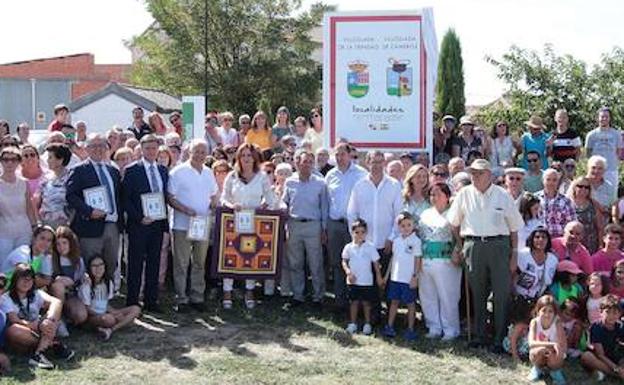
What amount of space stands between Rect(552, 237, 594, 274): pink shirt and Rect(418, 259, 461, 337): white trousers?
1.01 m

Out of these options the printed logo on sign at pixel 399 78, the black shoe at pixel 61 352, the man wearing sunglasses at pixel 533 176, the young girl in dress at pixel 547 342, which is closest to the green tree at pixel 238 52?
the printed logo on sign at pixel 399 78

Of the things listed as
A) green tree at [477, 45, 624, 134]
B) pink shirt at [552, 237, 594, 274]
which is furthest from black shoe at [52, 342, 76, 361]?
green tree at [477, 45, 624, 134]

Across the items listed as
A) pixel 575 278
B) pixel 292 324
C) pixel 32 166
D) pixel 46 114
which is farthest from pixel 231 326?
pixel 46 114

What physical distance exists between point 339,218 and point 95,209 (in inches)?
105

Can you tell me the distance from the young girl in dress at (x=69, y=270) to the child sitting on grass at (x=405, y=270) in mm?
3108

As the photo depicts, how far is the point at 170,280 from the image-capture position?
10.5 m

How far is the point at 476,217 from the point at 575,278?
1.19m

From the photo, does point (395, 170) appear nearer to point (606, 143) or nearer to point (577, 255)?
point (577, 255)

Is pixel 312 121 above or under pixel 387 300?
above

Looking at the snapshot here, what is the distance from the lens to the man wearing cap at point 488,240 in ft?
26.0

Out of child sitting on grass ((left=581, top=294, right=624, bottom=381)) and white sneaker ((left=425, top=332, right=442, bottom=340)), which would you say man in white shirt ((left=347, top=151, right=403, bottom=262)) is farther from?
child sitting on grass ((left=581, top=294, right=624, bottom=381))

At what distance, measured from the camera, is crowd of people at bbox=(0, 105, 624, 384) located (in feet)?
25.8

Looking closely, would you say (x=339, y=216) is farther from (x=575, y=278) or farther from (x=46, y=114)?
(x=46, y=114)

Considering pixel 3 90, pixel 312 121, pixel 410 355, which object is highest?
pixel 3 90
